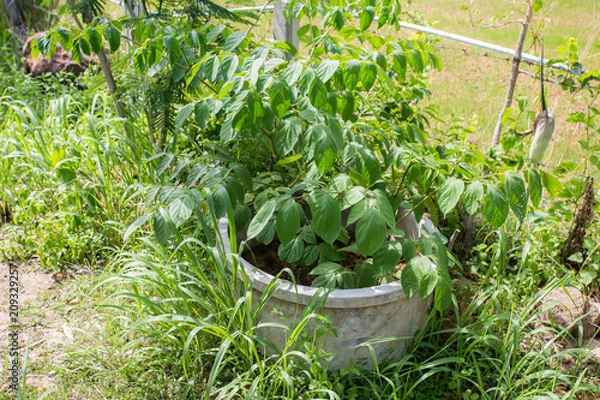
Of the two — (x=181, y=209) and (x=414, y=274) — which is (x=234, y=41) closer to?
(x=181, y=209)

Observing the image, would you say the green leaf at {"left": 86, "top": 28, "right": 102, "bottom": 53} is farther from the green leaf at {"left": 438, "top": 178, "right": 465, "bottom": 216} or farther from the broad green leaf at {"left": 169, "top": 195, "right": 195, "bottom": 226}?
the green leaf at {"left": 438, "top": 178, "right": 465, "bottom": 216}

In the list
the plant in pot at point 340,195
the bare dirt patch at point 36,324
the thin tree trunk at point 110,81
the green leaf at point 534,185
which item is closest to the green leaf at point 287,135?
the plant in pot at point 340,195

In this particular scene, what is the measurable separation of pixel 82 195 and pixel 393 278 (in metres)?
1.75

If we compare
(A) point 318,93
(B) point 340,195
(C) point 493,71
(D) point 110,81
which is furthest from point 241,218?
(C) point 493,71

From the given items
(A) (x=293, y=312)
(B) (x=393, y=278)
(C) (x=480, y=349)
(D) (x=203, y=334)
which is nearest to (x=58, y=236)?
(D) (x=203, y=334)

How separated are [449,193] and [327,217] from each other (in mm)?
414

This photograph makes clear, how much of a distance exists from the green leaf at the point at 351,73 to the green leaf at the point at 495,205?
1.90 feet

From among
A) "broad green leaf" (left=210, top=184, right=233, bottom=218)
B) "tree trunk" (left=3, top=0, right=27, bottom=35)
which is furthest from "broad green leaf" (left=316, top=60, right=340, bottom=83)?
Result: "tree trunk" (left=3, top=0, right=27, bottom=35)

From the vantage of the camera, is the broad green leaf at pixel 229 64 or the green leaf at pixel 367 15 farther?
the green leaf at pixel 367 15

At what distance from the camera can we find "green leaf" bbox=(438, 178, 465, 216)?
1873 millimetres

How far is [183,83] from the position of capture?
2871mm

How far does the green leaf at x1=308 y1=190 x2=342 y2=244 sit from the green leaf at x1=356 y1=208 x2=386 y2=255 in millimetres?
87

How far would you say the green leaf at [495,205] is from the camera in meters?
1.87

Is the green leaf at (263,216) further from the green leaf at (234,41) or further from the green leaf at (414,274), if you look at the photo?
the green leaf at (234,41)
